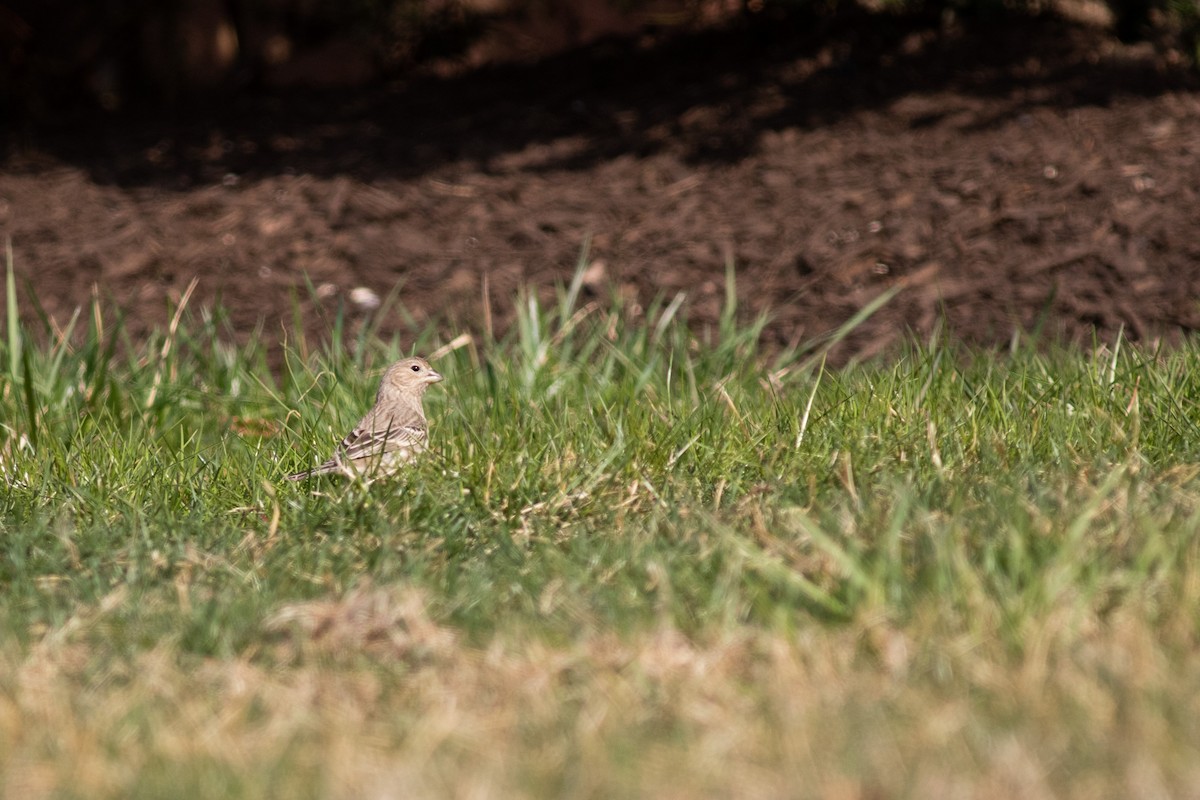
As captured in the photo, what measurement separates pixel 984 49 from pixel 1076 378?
464 cm

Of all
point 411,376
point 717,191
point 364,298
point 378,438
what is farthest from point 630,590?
point 717,191

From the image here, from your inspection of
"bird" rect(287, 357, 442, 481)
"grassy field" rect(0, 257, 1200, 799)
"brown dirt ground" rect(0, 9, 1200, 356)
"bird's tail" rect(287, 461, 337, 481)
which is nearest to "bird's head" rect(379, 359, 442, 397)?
"bird" rect(287, 357, 442, 481)

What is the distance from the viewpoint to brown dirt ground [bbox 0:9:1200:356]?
22.6 feet

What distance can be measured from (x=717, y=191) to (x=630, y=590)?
15.8 ft

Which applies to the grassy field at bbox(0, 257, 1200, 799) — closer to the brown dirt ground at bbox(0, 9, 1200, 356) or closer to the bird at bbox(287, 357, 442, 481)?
the bird at bbox(287, 357, 442, 481)

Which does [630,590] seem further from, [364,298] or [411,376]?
[364,298]

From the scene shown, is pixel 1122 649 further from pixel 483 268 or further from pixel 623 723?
pixel 483 268

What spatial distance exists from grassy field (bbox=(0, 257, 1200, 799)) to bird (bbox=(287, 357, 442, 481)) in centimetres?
12

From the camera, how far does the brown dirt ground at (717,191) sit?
→ 689 centimetres

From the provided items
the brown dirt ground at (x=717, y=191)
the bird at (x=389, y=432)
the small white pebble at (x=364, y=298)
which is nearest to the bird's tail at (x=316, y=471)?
the bird at (x=389, y=432)

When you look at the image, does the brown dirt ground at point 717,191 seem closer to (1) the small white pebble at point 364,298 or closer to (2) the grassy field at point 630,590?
(1) the small white pebble at point 364,298

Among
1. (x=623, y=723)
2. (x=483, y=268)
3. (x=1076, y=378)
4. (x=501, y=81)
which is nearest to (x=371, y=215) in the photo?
(x=483, y=268)

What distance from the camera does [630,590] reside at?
362 centimetres

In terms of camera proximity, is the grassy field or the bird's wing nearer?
the grassy field
